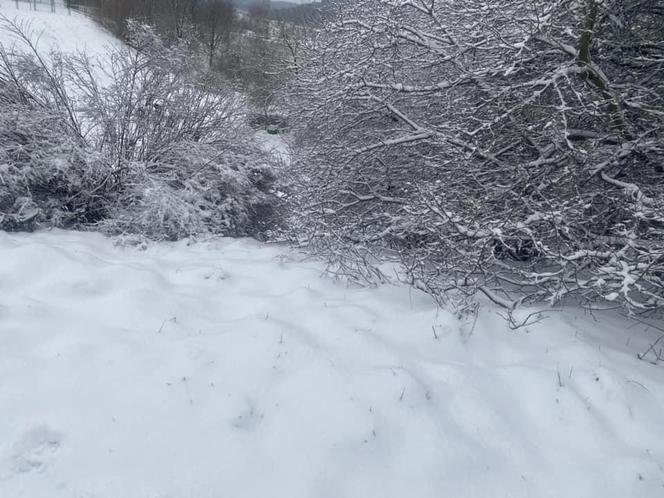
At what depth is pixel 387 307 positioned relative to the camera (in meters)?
3.46

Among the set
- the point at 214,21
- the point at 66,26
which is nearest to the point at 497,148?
the point at 214,21

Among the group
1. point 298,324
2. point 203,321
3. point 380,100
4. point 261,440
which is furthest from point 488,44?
point 261,440

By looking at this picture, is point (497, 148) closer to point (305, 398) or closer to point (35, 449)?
point (305, 398)

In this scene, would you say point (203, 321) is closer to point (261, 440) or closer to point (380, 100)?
point (261, 440)

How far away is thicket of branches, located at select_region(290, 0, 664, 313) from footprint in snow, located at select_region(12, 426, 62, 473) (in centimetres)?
265

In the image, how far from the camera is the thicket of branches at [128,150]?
5.45 meters

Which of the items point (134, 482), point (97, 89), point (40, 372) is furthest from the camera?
point (97, 89)

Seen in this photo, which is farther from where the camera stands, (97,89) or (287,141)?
(287,141)

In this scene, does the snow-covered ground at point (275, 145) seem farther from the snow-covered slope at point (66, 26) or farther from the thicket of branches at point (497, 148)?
the snow-covered slope at point (66, 26)

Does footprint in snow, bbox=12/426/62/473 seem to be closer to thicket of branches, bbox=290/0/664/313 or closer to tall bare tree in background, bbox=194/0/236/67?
thicket of branches, bbox=290/0/664/313

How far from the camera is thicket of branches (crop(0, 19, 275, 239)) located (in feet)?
17.9

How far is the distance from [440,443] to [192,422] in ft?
3.87

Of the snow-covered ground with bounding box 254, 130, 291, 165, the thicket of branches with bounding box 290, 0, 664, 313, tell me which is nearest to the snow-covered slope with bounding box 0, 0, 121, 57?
the snow-covered ground with bounding box 254, 130, 291, 165

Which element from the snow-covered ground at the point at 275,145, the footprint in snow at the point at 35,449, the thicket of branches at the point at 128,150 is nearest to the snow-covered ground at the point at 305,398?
the footprint in snow at the point at 35,449
